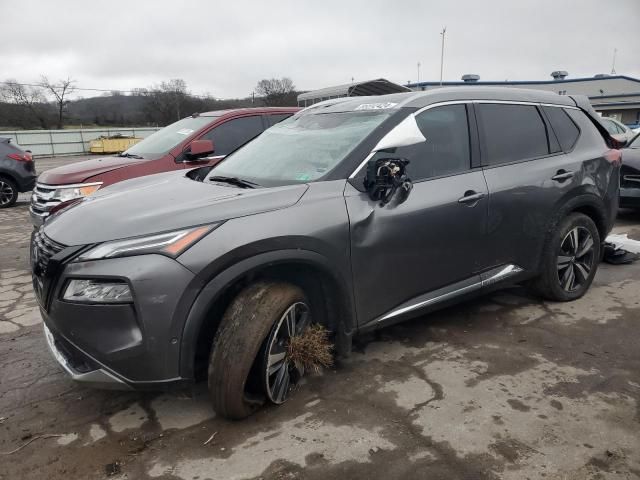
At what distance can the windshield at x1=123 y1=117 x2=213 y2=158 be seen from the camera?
240 inches

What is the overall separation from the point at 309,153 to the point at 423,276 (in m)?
1.06

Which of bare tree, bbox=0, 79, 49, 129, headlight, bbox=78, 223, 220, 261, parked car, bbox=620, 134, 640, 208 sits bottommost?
parked car, bbox=620, 134, 640, 208

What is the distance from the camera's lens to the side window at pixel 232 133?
246 inches

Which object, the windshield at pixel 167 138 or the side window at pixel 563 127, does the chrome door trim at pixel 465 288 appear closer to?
the side window at pixel 563 127

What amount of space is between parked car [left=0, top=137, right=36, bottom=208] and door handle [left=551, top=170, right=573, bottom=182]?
33.8ft

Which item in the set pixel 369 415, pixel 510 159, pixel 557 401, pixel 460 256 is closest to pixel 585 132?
pixel 510 159

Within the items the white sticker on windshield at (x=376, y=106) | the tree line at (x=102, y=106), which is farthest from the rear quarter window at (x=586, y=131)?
the tree line at (x=102, y=106)

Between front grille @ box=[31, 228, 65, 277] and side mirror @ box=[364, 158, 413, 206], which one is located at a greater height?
side mirror @ box=[364, 158, 413, 206]

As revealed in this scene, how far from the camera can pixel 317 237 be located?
8.68ft

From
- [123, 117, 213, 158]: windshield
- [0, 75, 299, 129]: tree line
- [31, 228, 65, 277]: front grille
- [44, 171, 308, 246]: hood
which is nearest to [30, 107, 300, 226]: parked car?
[123, 117, 213, 158]: windshield

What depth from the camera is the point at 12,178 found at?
34.0 ft

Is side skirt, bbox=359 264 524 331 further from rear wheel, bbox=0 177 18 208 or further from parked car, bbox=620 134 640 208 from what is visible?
rear wheel, bbox=0 177 18 208

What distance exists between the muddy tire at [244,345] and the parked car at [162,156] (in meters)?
2.81

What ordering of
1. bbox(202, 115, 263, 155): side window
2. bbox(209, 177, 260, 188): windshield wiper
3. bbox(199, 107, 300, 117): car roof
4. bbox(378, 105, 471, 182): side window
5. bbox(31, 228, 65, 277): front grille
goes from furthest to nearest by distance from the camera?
bbox(199, 107, 300, 117): car roof → bbox(202, 115, 263, 155): side window → bbox(378, 105, 471, 182): side window → bbox(209, 177, 260, 188): windshield wiper → bbox(31, 228, 65, 277): front grille
